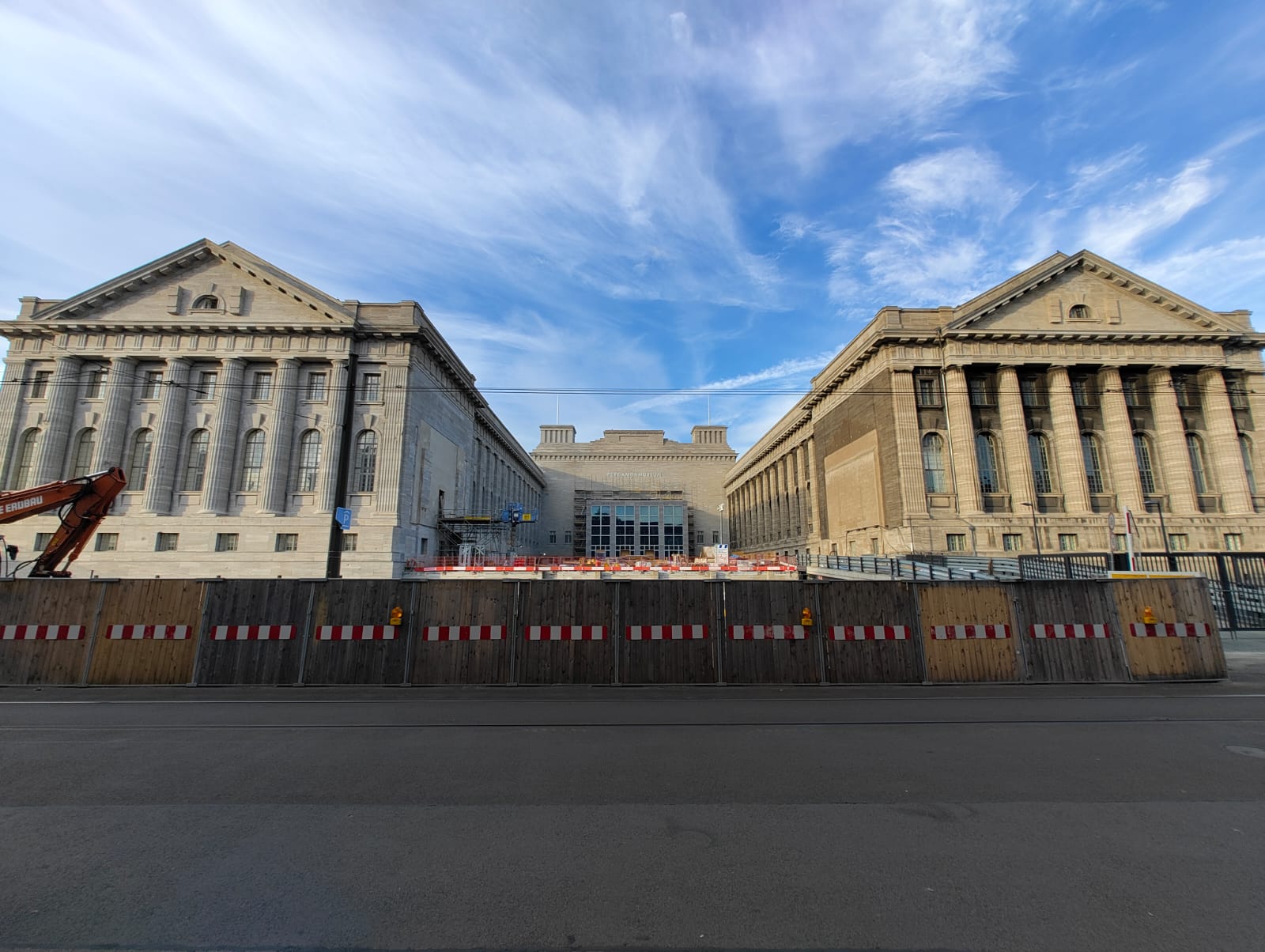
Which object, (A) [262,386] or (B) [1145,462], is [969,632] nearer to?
(B) [1145,462]

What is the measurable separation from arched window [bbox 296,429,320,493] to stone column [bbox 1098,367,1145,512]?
52.2 meters

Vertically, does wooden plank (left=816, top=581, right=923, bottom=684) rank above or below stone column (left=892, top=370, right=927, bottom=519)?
below

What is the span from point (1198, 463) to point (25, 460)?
78.7 metres

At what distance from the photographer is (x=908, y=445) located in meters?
36.1

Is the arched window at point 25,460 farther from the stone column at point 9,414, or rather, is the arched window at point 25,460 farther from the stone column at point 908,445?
the stone column at point 908,445

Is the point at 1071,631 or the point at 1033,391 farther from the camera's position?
the point at 1033,391

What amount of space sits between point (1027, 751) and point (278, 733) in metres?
9.85

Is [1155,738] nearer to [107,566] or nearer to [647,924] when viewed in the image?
[647,924]

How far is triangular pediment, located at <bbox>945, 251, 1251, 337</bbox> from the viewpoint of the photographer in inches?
1489

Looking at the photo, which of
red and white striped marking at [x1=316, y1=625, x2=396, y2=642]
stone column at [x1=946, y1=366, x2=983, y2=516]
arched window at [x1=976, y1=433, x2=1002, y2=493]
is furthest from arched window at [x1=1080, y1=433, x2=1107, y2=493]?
red and white striped marking at [x1=316, y1=625, x2=396, y2=642]

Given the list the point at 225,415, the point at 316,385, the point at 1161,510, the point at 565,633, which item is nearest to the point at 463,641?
the point at 565,633

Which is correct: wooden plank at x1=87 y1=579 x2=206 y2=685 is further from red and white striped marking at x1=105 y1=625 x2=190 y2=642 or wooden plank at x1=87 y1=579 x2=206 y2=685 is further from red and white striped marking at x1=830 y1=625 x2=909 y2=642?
red and white striped marking at x1=830 y1=625 x2=909 y2=642

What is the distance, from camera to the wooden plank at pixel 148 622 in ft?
38.2

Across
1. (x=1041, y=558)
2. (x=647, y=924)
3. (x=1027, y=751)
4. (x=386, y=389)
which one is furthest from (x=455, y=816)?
(x=386, y=389)
